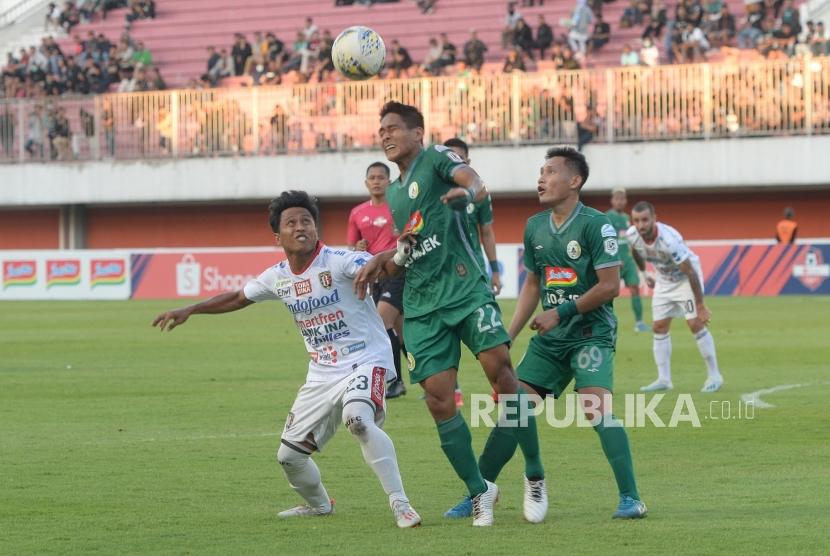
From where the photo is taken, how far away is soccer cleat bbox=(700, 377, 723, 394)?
14953 mm

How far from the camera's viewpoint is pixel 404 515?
7730 millimetres

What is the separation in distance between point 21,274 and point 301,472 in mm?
30753

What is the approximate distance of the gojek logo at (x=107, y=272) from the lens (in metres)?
36.9

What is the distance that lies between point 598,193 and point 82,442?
30525 millimetres

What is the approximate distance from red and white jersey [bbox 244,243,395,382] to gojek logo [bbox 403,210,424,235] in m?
0.39

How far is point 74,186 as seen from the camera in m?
43.7

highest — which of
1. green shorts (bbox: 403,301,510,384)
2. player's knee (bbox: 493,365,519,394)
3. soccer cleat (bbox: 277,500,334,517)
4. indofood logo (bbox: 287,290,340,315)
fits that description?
indofood logo (bbox: 287,290,340,315)

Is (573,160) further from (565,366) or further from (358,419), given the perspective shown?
(358,419)

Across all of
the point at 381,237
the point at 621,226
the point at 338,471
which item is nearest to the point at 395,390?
the point at 381,237

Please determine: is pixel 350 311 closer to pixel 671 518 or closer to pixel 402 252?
pixel 402 252

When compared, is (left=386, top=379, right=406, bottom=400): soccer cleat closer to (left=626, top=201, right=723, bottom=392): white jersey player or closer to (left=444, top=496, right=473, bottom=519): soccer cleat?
(left=626, top=201, right=723, bottom=392): white jersey player

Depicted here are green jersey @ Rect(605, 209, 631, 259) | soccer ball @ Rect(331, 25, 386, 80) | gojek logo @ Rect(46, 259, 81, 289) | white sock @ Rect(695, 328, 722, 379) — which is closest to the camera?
soccer ball @ Rect(331, 25, 386, 80)

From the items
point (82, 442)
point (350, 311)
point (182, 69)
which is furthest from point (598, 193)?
point (350, 311)

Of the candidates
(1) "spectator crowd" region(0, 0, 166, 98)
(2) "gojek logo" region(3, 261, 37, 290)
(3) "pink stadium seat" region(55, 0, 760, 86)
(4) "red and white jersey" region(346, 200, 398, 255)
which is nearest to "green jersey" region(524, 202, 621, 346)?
(4) "red and white jersey" region(346, 200, 398, 255)
